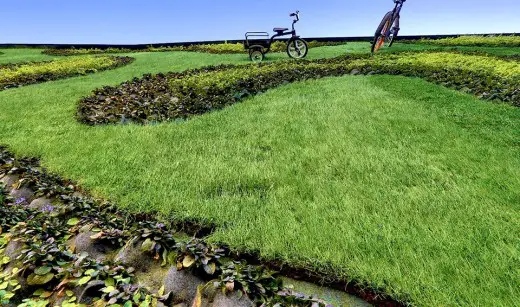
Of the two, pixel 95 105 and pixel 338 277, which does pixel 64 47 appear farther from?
pixel 338 277

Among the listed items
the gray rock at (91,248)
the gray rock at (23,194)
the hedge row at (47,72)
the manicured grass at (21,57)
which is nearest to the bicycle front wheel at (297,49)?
the hedge row at (47,72)

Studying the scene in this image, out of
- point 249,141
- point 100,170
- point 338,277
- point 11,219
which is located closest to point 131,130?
point 100,170

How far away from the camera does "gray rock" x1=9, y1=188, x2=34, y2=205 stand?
4580 mm

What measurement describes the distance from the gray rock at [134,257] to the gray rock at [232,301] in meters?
0.89

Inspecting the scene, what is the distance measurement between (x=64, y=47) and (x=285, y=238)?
104ft

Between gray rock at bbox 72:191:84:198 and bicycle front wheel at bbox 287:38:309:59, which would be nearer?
gray rock at bbox 72:191:84:198

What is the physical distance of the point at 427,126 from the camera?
6.54m

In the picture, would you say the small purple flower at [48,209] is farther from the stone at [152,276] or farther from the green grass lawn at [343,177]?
the stone at [152,276]

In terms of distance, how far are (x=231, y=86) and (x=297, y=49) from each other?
7.77m

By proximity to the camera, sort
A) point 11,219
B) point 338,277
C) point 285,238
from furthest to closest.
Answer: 1. point 11,219
2. point 285,238
3. point 338,277

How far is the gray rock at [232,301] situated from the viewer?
8.66 feet

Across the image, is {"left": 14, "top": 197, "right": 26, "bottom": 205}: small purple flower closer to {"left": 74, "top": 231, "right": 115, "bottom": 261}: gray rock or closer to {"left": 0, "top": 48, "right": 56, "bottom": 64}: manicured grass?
{"left": 74, "top": 231, "right": 115, "bottom": 261}: gray rock

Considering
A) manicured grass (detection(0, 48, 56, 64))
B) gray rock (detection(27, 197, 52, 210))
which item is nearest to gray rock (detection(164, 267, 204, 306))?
gray rock (detection(27, 197, 52, 210))

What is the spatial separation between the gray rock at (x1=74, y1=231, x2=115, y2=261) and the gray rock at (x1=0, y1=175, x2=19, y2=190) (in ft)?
6.63
